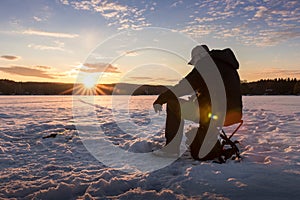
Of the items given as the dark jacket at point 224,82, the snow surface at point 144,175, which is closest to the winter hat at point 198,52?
the dark jacket at point 224,82

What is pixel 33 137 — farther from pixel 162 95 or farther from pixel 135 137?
pixel 162 95

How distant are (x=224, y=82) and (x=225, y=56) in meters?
0.48

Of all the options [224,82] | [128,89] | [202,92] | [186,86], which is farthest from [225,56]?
[128,89]

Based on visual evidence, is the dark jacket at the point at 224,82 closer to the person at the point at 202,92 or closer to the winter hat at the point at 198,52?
the person at the point at 202,92

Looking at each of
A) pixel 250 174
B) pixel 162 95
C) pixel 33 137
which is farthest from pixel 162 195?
pixel 33 137

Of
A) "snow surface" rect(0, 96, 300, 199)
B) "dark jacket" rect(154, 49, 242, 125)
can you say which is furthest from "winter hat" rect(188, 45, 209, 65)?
"snow surface" rect(0, 96, 300, 199)

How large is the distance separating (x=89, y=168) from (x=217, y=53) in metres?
3.14

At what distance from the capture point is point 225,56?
14.3ft

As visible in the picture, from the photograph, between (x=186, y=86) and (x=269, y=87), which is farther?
(x=269, y=87)

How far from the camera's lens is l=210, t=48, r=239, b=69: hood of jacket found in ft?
14.2

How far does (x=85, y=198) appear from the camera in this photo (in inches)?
119

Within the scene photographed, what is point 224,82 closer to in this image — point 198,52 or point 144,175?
point 198,52

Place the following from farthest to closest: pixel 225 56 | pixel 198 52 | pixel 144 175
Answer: pixel 198 52
pixel 225 56
pixel 144 175

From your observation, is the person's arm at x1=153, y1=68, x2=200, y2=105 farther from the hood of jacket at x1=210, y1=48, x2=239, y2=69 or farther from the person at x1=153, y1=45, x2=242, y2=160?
the hood of jacket at x1=210, y1=48, x2=239, y2=69
